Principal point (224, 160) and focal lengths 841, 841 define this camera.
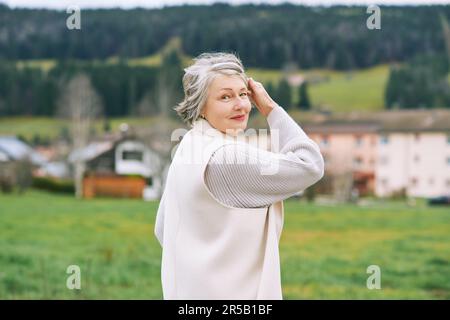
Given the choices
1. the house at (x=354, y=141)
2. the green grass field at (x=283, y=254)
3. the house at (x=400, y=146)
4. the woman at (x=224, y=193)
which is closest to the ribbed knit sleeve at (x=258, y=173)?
the woman at (x=224, y=193)

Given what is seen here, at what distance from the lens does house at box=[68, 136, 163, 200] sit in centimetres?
6625

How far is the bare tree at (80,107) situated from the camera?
85.5 metres

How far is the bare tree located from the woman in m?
73.9

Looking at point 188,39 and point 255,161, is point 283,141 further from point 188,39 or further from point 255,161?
point 188,39

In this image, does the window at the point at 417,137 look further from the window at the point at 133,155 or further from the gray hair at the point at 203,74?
the gray hair at the point at 203,74

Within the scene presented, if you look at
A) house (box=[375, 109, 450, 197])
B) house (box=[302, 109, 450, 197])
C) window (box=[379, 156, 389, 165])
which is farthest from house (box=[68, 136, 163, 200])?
window (box=[379, 156, 389, 165])

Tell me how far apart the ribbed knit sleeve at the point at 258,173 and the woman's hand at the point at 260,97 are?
0.22 meters

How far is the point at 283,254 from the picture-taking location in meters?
17.5

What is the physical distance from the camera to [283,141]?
10.6ft

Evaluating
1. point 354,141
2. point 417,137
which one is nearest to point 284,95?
point 354,141

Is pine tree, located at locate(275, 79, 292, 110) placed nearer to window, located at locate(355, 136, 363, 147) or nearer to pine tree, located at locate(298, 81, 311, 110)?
pine tree, located at locate(298, 81, 311, 110)

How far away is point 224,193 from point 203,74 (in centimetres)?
45

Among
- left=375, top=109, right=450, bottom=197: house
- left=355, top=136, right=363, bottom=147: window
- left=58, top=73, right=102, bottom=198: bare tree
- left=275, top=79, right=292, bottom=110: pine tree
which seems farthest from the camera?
left=275, top=79, right=292, bottom=110: pine tree

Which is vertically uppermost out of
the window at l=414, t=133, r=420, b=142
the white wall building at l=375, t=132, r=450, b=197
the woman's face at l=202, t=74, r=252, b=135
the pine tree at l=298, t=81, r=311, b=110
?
the pine tree at l=298, t=81, r=311, b=110
